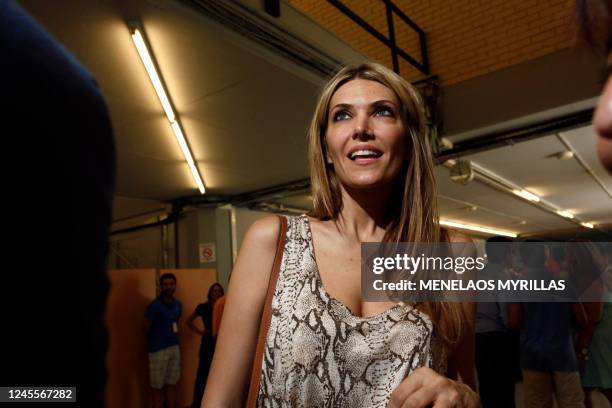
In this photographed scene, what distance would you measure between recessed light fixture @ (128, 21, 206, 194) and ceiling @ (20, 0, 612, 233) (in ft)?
0.17

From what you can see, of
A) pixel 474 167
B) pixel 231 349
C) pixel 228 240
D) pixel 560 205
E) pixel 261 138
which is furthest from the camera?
pixel 560 205

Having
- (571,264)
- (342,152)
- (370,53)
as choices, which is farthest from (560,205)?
(342,152)

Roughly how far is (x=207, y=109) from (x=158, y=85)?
60cm

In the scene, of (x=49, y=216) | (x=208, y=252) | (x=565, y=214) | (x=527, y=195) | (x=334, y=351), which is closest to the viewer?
(x=49, y=216)

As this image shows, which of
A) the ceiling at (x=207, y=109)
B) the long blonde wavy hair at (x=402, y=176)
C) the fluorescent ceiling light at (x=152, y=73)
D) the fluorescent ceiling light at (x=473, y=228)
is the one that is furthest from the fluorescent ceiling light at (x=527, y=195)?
the long blonde wavy hair at (x=402, y=176)

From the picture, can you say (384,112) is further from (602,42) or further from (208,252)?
(208,252)

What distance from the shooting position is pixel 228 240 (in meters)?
7.40

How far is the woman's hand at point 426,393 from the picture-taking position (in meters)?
0.77

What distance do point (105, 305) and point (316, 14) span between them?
718 cm

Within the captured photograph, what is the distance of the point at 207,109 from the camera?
13.4 feet

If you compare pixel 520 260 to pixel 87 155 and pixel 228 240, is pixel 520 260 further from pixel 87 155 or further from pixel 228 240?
pixel 228 240

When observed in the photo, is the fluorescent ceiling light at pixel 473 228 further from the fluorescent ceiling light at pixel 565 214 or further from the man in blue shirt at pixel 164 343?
the man in blue shirt at pixel 164 343

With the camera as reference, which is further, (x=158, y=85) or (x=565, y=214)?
(x=565, y=214)

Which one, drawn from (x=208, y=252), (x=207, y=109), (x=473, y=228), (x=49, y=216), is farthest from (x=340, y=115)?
(x=473, y=228)
